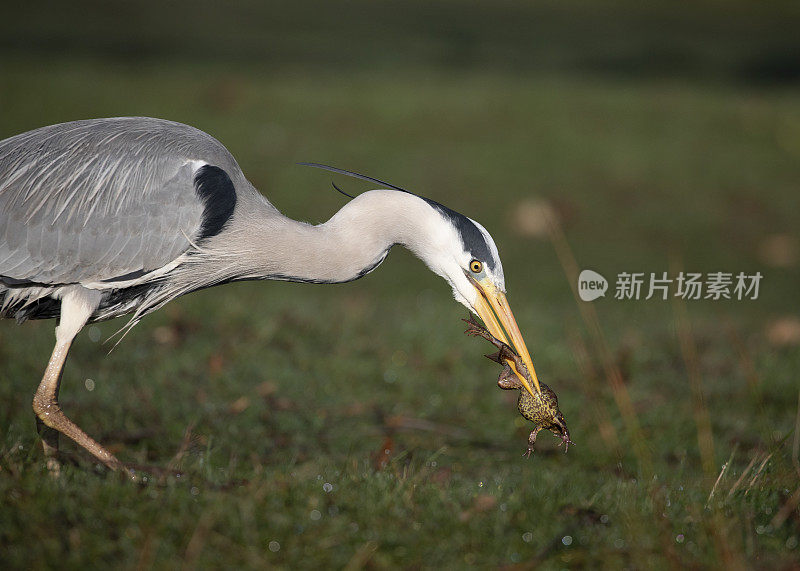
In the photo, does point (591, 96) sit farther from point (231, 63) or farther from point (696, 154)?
point (231, 63)

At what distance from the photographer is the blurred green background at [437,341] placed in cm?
299

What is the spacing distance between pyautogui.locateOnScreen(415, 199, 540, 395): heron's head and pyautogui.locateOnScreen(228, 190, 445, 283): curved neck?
75 mm

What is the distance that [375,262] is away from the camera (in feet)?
13.1

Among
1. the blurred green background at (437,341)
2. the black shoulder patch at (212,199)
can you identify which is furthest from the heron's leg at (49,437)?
the black shoulder patch at (212,199)

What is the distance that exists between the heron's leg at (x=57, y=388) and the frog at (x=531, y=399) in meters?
1.80

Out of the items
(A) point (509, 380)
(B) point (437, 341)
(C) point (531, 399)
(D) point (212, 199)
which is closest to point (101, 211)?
(D) point (212, 199)

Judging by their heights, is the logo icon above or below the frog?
above

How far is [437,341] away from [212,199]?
283 cm

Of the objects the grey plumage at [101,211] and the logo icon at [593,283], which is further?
the logo icon at [593,283]

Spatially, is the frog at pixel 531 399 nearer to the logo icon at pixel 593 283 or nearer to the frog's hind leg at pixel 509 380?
the frog's hind leg at pixel 509 380

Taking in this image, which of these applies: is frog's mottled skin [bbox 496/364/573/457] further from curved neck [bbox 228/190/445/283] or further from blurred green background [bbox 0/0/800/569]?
curved neck [bbox 228/190/445/283]

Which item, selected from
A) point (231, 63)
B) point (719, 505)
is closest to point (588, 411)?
point (719, 505)

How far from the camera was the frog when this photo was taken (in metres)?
3.67

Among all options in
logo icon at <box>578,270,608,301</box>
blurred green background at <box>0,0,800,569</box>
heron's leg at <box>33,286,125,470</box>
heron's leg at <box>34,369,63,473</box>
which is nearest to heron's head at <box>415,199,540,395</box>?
blurred green background at <box>0,0,800,569</box>
